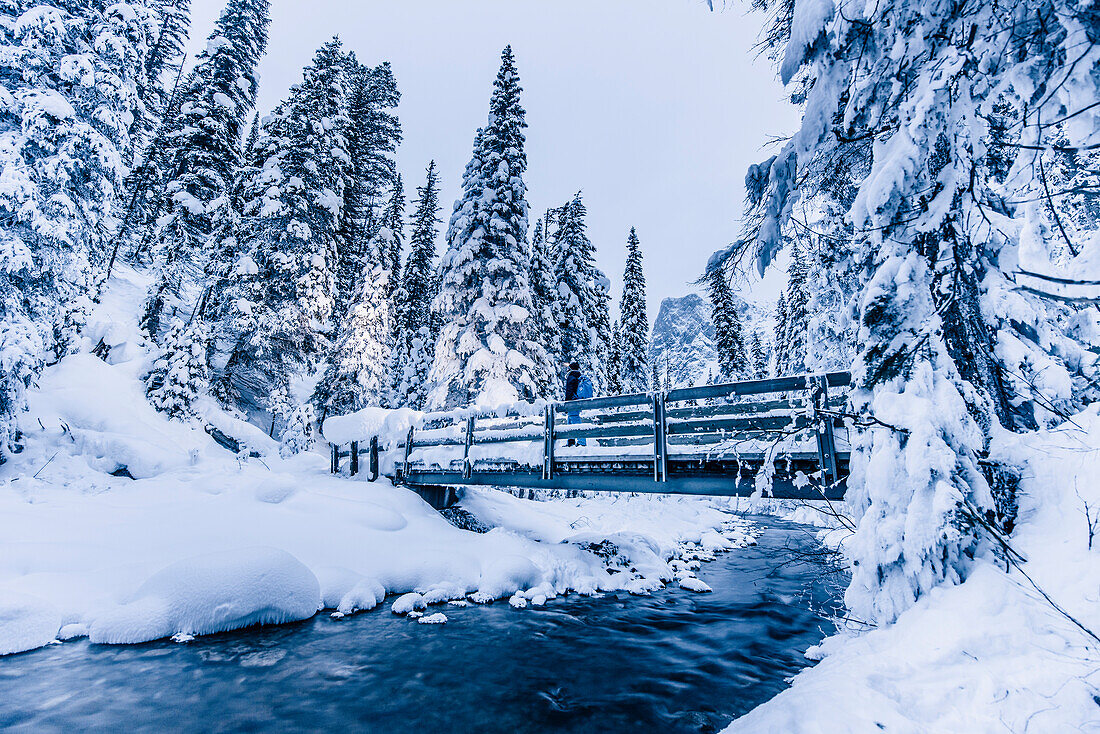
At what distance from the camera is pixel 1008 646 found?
266cm

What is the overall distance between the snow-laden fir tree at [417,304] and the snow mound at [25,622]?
17651 mm

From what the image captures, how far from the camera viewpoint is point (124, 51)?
1302 cm

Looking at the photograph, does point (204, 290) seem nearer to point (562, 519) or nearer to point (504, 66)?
point (504, 66)

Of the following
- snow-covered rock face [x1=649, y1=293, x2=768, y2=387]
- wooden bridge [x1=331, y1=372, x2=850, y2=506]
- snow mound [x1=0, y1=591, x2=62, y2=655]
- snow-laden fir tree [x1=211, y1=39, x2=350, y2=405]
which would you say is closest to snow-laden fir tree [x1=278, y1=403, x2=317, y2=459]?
snow-laden fir tree [x1=211, y1=39, x2=350, y2=405]

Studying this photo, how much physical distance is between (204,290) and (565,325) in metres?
15.0

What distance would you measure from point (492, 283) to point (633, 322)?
1663 centimetres

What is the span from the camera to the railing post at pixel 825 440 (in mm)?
5766

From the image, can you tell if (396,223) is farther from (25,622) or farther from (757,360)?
(757,360)

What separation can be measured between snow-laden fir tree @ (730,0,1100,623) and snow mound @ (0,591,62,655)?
28.9 feet

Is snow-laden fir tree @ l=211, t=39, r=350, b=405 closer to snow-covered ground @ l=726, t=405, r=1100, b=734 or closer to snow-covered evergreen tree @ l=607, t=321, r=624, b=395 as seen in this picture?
snow-covered evergreen tree @ l=607, t=321, r=624, b=395

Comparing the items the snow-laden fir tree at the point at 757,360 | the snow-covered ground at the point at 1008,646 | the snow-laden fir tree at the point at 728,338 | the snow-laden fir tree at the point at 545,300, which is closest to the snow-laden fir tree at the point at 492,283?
the snow-laden fir tree at the point at 545,300

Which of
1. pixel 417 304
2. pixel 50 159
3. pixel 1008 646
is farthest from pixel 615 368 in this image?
pixel 1008 646

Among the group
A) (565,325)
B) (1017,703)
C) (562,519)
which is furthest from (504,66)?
(1017,703)

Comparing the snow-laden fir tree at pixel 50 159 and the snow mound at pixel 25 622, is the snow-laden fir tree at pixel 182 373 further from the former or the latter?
the snow mound at pixel 25 622
